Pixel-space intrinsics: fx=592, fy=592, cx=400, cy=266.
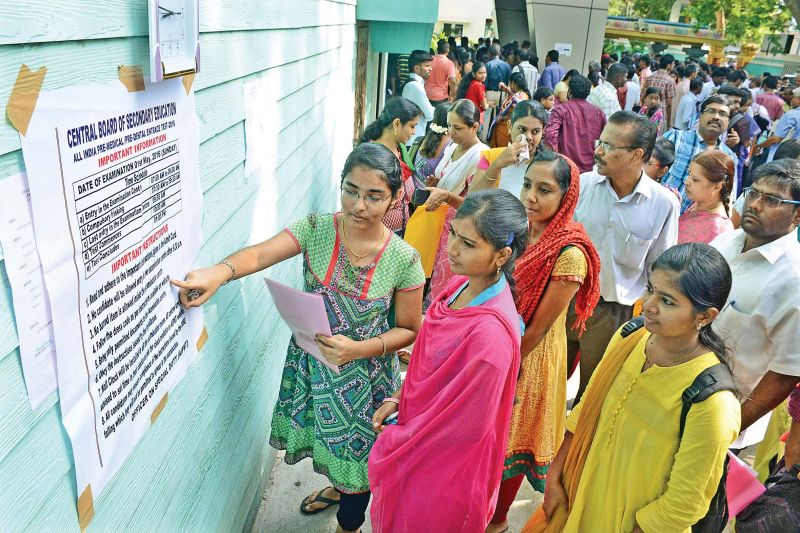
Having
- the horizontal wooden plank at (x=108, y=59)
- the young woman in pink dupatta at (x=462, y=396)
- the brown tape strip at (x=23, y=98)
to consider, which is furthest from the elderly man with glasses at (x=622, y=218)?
the brown tape strip at (x=23, y=98)

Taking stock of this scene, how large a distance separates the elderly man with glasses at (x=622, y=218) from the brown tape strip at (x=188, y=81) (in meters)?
2.50

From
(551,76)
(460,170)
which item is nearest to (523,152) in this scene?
(460,170)

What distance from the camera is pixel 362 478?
257 cm

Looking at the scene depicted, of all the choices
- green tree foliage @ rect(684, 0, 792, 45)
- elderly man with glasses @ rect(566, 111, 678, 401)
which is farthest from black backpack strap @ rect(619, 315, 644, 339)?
green tree foliage @ rect(684, 0, 792, 45)

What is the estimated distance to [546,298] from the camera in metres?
2.61

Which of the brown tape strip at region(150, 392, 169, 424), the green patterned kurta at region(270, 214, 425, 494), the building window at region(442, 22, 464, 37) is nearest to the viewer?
the brown tape strip at region(150, 392, 169, 424)

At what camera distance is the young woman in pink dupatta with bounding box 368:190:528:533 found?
1.99m

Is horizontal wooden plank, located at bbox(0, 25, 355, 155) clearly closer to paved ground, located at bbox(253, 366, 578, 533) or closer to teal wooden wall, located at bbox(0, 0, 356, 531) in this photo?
teal wooden wall, located at bbox(0, 0, 356, 531)

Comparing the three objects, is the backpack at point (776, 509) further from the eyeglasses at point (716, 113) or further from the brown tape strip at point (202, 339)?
the eyeglasses at point (716, 113)

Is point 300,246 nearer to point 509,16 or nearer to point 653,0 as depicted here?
point 509,16

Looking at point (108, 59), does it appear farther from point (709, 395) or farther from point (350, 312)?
point (709, 395)

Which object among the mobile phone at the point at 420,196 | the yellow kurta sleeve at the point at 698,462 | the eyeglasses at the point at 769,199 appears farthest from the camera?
the mobile phone at the point at 420,196

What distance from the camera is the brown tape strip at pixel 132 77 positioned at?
1.35 m

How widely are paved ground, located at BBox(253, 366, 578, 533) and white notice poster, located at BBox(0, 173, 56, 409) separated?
217cm
